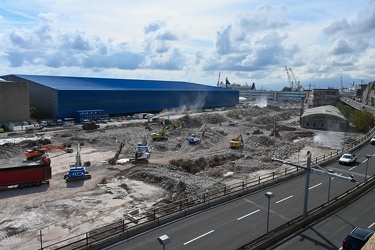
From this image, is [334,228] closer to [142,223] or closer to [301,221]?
[301,221]

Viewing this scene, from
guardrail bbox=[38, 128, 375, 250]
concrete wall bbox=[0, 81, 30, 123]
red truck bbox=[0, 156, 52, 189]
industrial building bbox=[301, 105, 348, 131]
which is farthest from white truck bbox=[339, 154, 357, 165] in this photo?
concrete wall bbox=[0, 81, 30, 123]

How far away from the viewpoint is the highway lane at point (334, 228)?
16984 millimetres

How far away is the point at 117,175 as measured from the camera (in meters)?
33.3

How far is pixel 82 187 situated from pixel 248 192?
1524cm

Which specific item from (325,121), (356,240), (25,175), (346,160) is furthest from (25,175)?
(325,121)

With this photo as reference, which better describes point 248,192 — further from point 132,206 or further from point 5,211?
point 5,211

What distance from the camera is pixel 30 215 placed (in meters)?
22.8

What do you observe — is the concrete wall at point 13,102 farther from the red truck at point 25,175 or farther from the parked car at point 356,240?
the parked car at point 356,240

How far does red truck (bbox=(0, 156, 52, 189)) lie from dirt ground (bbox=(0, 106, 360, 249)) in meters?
0.66

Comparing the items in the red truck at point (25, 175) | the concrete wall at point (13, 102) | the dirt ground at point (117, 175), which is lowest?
the dirt ground at point (117, 175)

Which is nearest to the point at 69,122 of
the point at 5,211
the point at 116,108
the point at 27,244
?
the point at 116,108

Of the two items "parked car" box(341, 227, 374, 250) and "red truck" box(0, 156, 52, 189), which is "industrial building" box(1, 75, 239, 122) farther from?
"parked car" box(341, 227, 374, 250)

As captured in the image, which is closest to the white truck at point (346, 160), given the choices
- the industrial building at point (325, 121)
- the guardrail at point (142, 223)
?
the guardrail at point (142, 223)

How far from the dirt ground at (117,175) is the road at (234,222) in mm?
5371
